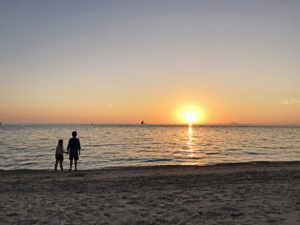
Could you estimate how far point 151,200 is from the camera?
9.05 m

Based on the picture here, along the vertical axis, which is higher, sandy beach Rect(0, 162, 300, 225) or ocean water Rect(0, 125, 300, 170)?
sandy beach Rect(0, 162, 300, 225)

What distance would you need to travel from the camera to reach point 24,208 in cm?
802

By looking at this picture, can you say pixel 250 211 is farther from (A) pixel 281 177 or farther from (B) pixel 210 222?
(A) pixel 281 177

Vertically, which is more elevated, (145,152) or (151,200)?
(151,200)

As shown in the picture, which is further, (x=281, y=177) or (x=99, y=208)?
(x=281, y=177)

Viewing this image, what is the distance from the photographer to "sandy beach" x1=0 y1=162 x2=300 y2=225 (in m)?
7.09

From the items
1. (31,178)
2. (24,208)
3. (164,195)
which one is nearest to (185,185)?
(164,195)

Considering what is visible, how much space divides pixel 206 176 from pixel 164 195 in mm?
5295

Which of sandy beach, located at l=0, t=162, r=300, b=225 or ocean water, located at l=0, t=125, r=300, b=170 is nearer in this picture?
sandy beach, located at l=0, t=162, r=300, b=225

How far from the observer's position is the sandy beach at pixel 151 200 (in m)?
7.09

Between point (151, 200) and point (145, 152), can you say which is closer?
point (151, 200)

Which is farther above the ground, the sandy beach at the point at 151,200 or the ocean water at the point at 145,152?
the sandy beach at the point at 151,200

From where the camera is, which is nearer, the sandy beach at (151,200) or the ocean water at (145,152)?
the sandy beach at (151,200)

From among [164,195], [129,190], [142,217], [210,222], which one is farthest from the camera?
[129,190]
